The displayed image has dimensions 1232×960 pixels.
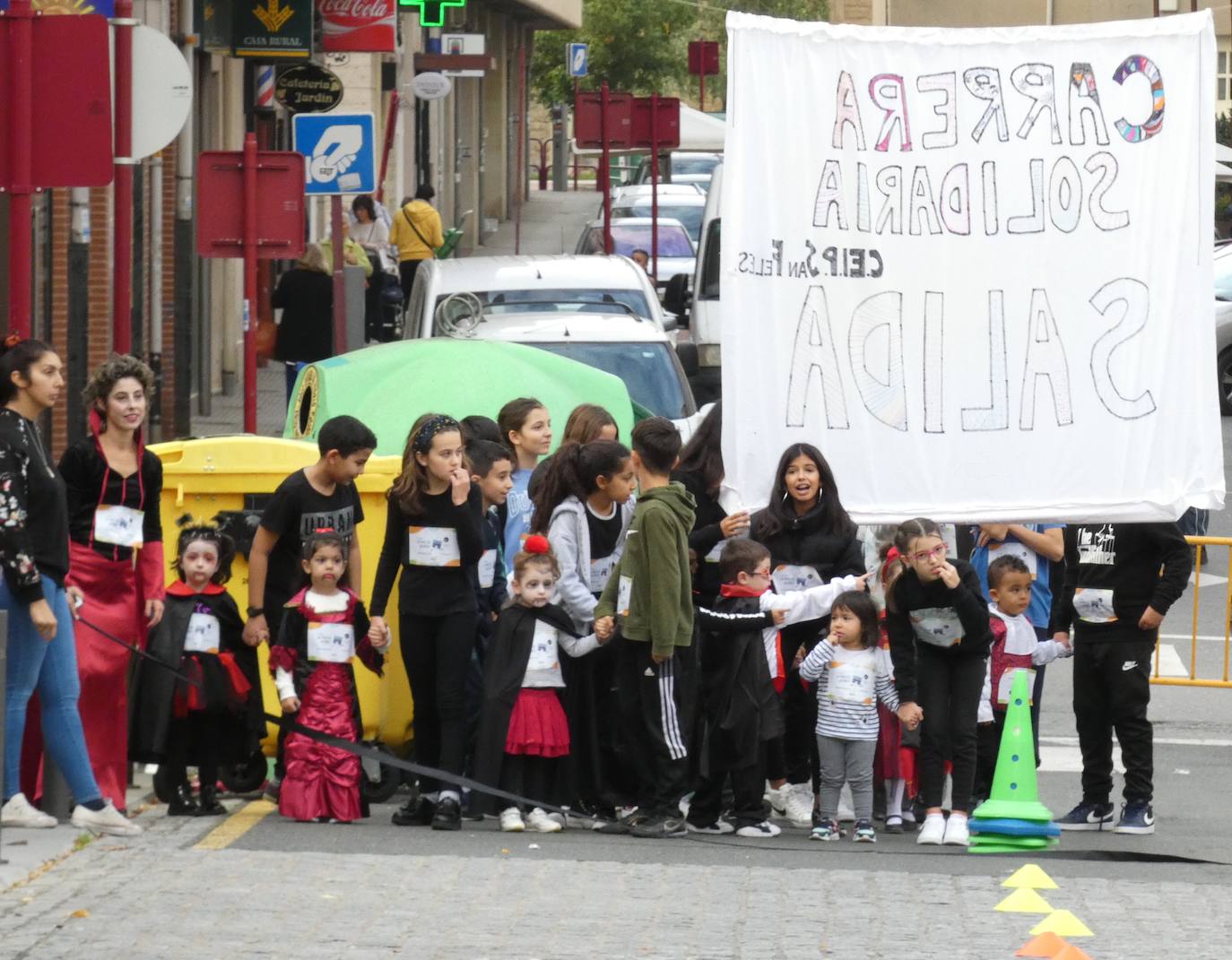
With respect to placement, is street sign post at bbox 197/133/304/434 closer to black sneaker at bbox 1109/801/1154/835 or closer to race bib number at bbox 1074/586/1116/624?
race bib number at bbox 1074/586/1116/624

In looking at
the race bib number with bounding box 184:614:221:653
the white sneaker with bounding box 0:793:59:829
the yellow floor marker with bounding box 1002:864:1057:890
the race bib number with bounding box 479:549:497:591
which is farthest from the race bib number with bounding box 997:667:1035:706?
the white sneaker with bounding box 0:793:59:829

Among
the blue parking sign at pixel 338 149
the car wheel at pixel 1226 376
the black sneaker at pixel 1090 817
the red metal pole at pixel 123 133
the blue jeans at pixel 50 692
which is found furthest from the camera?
the car wheel at pixel 1226 376

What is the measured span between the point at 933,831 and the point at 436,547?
7.00 feet

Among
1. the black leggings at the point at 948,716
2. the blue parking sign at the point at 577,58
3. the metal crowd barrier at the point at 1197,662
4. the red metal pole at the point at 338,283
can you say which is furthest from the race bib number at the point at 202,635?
the blue parking sign at the point at 577,58

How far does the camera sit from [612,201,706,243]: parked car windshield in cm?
3544

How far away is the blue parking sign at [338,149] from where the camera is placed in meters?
16.6

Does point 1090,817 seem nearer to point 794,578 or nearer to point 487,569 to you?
point 794,578

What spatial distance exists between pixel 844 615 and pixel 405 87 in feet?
100

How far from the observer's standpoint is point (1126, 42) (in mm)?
8047

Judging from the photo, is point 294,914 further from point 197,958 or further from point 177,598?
point 177,598

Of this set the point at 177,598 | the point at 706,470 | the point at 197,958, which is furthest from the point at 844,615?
the point at 197,958

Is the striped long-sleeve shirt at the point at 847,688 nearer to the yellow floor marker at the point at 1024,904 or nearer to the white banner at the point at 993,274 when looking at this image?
the white banner at the point at 993,274

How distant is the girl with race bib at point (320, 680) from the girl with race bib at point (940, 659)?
196 cm

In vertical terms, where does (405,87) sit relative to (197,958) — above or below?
above
